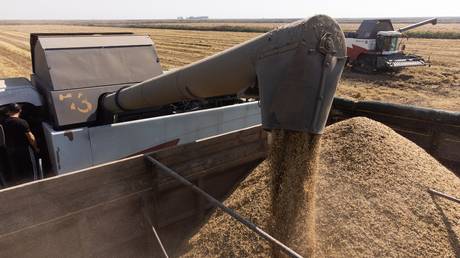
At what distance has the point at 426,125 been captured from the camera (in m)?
4.25

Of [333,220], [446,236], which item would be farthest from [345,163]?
Result: [446,236]

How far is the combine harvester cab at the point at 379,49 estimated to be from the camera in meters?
12.6

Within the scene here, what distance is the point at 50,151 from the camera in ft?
12.0

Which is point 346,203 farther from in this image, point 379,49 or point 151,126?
point 379,49

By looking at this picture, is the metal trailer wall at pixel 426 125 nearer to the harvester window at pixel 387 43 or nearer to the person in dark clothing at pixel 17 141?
the person in dark clothing at pixel 17 141

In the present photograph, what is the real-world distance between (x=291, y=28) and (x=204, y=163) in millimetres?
1782

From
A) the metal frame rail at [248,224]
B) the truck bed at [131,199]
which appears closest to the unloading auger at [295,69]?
the metal frame rail at [248,224]

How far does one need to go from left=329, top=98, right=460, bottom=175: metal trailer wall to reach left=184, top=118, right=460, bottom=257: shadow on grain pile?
655mm

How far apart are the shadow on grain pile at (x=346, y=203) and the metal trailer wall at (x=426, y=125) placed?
2.15ft

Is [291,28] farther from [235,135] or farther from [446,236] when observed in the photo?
[446,236]

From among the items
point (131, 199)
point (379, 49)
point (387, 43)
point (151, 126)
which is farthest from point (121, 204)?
point (387, 43)

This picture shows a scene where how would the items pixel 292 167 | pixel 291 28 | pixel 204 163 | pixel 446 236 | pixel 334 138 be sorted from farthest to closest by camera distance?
pixel 334 138, pixel 204 163, pixel 446 236, pixel 292 167, pixel 291 28

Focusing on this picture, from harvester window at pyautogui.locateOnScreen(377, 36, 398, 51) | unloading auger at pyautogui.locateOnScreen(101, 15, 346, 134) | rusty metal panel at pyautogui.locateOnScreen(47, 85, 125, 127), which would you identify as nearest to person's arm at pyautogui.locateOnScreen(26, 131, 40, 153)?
rusty metal panel at pyautogui.locateOnScreen(47, 85, 125, 127)

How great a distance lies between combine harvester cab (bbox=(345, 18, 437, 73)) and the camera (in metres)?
12.6
